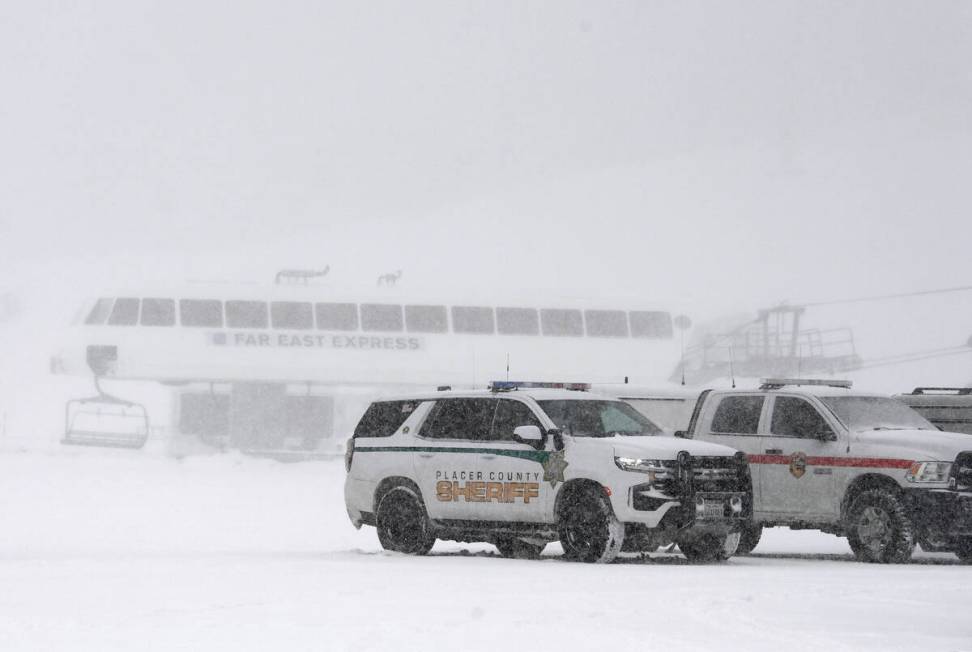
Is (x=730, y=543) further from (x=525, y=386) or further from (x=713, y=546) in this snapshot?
(x=525, y=386)

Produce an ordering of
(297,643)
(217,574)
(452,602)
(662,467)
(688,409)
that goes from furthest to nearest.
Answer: (688,409) → (662,467) → (217,574) → (452,602) → (297,643)

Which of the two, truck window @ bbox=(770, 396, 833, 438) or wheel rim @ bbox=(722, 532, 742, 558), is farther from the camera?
truck window @ bbox=(770, 396, 833, 438)

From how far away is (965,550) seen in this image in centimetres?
1734

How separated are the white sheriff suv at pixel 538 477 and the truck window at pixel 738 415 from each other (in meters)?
1.40

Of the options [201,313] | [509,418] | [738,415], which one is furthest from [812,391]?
[201,313]

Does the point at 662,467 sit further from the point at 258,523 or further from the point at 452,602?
the point at 258,523

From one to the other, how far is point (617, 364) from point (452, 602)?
37.7 metres

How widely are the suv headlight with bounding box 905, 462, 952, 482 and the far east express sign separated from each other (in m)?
31.0

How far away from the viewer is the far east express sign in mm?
45781

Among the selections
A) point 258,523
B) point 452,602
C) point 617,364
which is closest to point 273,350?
point 617,364

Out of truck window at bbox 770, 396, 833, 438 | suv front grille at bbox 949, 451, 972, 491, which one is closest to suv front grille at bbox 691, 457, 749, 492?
truck window at bbox 770, 396, 833, 438

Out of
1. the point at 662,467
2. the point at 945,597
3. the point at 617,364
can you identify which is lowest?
the point at 945,597

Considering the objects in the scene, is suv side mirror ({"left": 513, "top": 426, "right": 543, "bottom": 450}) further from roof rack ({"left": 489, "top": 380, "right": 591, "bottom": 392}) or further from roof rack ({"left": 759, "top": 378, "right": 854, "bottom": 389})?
roof rack ({"left": 759, "top": 378, "right": 854, "bottom": 389})

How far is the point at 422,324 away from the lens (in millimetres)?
47812
